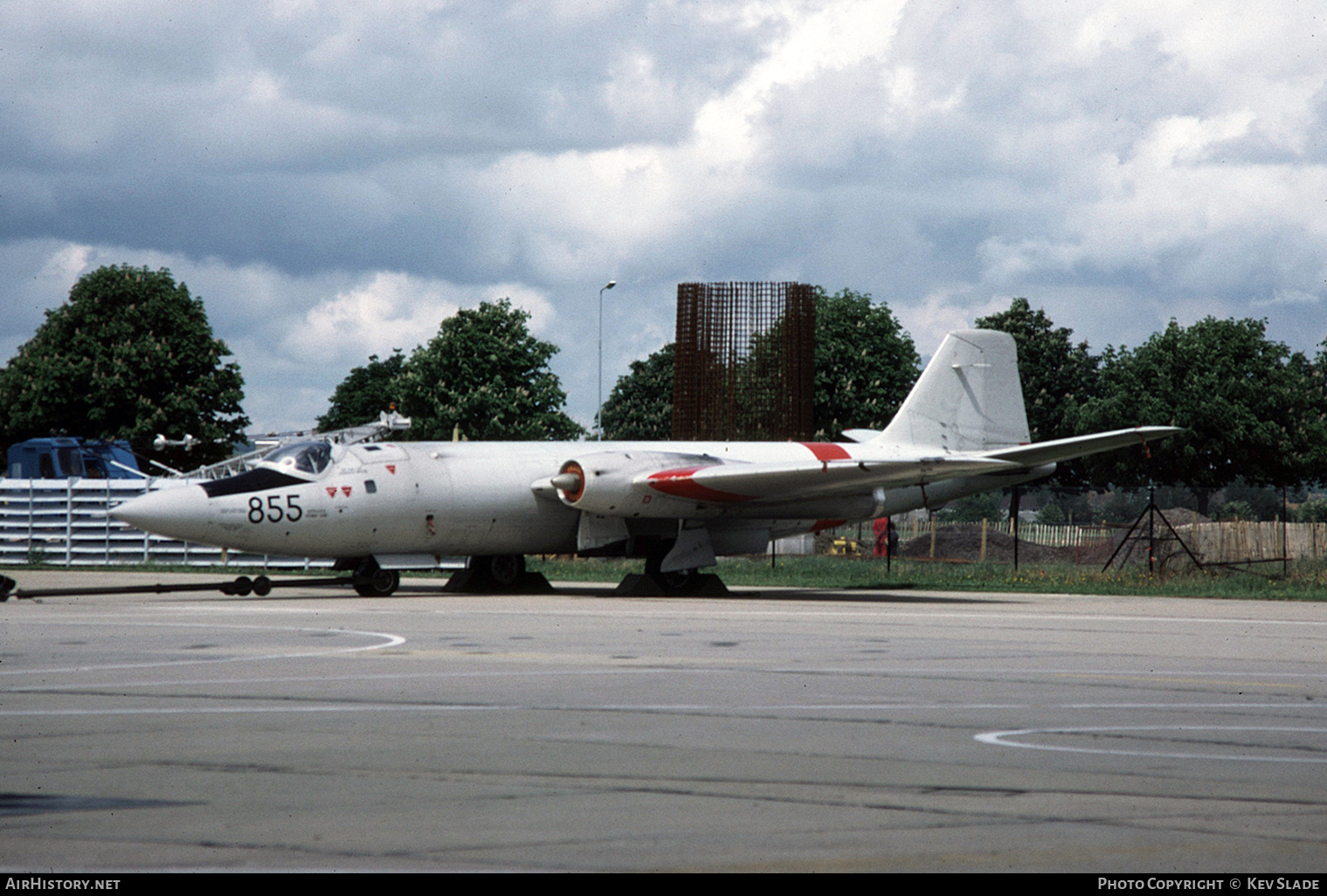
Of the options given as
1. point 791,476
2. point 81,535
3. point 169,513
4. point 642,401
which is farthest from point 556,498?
point 642,401

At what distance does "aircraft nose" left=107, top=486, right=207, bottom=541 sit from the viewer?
837 inches

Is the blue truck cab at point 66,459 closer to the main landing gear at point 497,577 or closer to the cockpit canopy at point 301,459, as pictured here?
the main landing gear at point 497,577

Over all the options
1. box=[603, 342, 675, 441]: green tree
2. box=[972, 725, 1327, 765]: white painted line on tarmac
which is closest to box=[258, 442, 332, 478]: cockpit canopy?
box=[972, 725, 1327, 765]: white painted line on tarmac

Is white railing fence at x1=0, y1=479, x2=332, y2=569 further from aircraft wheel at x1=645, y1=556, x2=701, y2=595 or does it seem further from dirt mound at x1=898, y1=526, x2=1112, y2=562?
dirt mound at x1=898, y1=526, x2=1112, y2=562

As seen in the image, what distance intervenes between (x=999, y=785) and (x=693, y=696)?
350 cm

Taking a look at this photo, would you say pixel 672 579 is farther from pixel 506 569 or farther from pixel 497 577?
pixel 497 577

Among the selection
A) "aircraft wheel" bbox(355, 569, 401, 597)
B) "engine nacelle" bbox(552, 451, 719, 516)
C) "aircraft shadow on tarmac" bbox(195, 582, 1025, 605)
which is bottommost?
"aircraft shadow on tarmac" bbox(195, 582, 1025, 605)

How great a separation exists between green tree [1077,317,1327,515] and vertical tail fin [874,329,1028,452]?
94.3ft

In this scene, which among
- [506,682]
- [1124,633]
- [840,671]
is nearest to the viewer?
[506,682]

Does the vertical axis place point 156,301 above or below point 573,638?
above

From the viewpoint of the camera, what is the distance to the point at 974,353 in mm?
28812

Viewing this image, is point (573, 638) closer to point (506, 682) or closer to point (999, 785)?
point (506, 682)

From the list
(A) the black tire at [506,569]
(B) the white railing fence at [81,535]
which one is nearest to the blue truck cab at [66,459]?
(B) the white railing fence at [81,535]
